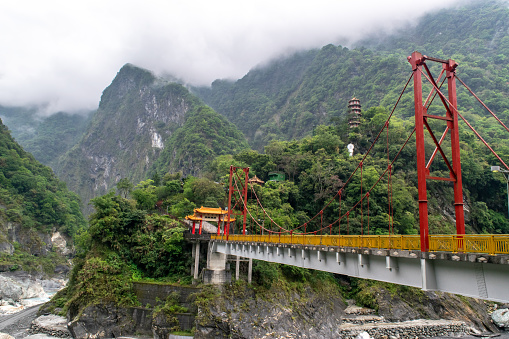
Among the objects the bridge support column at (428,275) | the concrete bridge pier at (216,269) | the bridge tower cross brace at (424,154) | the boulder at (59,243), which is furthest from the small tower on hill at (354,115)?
the bridge support column at (428,275)

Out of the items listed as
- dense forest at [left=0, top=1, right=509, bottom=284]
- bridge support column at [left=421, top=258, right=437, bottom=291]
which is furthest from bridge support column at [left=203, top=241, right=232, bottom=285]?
bridge support column at [left=421, top=258, right=437, bottom=291]

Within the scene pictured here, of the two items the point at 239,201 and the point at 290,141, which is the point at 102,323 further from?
the point at 290,141

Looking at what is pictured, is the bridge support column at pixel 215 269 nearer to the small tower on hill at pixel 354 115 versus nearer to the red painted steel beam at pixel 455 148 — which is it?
the red painted steel beam at pixel 455 148

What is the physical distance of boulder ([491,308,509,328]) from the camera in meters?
31.6

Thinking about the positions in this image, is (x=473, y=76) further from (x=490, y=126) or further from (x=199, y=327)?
(x=199, y=327)

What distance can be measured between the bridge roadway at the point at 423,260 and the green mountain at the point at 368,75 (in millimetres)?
63898

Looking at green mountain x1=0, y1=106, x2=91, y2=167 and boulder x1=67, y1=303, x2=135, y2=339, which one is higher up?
green mountain x1=0, y1=106, x2=91, y2=167

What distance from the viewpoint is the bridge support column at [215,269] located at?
27828 mm

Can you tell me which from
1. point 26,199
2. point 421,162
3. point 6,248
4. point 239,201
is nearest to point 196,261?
point 239,201

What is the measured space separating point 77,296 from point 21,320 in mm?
9597

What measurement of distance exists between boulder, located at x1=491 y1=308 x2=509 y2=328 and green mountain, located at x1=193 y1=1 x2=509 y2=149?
46.3 meters

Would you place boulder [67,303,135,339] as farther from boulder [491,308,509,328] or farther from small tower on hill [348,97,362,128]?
small tower on hill [348,97,362,128]

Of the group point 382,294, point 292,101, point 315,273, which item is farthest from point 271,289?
point 292,101

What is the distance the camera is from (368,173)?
4184 cm
